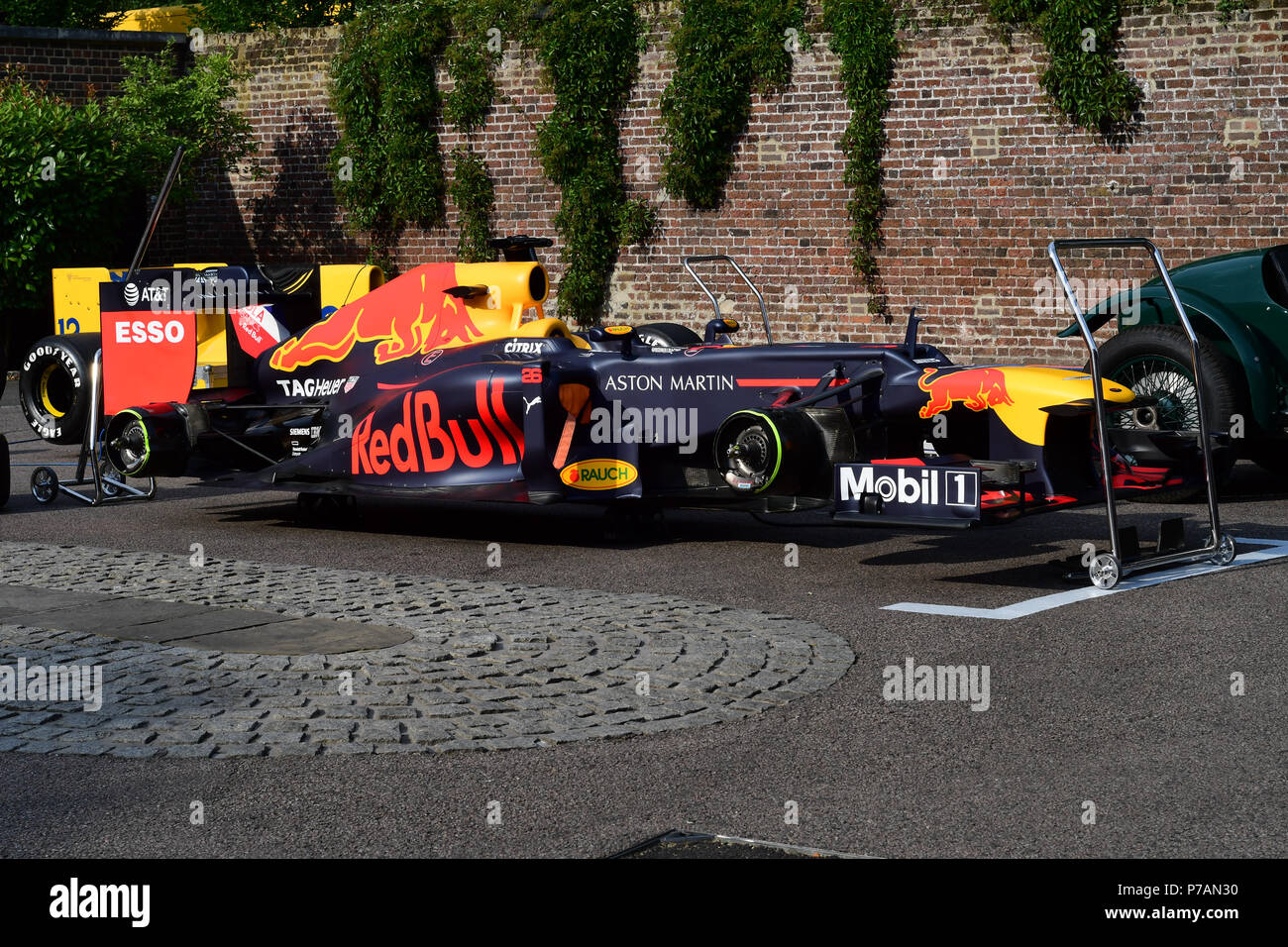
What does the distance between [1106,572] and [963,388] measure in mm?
1257

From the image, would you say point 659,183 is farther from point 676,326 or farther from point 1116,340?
point 1116,340

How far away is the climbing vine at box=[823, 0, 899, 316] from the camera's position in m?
19.8

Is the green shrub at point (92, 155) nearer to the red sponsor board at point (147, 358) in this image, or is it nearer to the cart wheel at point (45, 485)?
the red sponsor board at point (147, 358)

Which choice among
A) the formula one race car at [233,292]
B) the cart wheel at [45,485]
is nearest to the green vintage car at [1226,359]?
the formula one race car at [233,292]

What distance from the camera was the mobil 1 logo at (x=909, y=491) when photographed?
8383 millimetres

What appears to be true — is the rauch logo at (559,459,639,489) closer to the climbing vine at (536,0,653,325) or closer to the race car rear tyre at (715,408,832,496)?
the race car rear tyre at (715,408,832,496)

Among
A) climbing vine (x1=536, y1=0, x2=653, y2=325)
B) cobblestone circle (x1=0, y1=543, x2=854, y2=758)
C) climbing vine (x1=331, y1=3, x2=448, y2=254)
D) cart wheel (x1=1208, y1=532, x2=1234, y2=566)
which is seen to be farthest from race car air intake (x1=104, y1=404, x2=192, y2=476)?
climbing vine (x1=331, y1=3, x2=448, y2=254)

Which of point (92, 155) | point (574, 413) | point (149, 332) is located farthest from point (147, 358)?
point (92, 155)

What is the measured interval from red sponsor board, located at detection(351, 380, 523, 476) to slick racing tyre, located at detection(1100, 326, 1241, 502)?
4109mm

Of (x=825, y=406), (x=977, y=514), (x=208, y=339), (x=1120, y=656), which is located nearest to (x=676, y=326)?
(x=208, y=339)

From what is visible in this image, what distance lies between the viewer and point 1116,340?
11812 millimetres

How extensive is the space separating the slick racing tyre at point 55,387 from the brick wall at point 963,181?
857 centimetres

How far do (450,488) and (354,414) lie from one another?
110 cm

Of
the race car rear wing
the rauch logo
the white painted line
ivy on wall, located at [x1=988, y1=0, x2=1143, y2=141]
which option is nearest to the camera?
the white painted line
